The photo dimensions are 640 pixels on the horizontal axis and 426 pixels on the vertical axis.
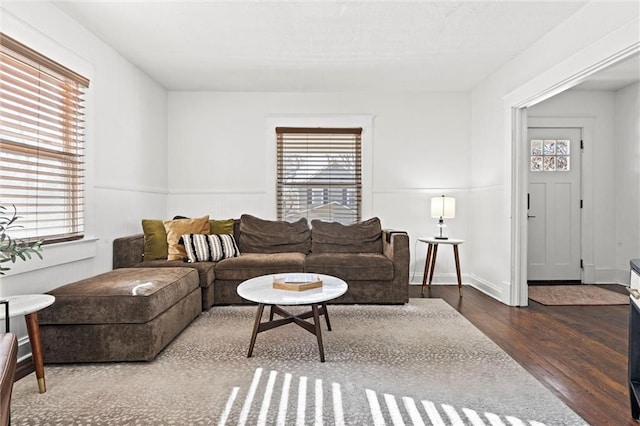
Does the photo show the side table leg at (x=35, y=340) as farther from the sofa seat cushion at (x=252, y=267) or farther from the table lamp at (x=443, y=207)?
the table lamp at (x=443, y=207)

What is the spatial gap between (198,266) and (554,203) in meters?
4.70

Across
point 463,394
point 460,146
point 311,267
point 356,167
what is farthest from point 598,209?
point 463,394

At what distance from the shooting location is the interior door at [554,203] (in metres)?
5.21

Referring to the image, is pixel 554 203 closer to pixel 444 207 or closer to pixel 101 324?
pixel 444 207

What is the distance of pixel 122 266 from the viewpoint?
3.62 m

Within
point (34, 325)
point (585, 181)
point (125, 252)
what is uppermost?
point (585, 181)

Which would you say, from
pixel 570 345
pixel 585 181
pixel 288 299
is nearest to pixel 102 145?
pixel 288 299

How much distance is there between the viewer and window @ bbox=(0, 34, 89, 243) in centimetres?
246

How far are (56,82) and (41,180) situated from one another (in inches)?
30.7

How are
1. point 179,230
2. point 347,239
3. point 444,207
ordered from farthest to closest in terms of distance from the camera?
point 444,207, point 347,239, point 179,230

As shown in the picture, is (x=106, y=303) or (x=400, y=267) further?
(x=400, y=267)

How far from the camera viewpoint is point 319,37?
3.40 meters

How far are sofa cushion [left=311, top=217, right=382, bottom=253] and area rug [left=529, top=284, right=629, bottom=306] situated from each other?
189 cm

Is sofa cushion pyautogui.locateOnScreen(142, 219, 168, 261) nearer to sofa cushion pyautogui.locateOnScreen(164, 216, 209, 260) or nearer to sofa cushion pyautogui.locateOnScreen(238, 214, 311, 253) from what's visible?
sofa cushion pyautogui.locateOnScreen(164, 216, 209, 260)
